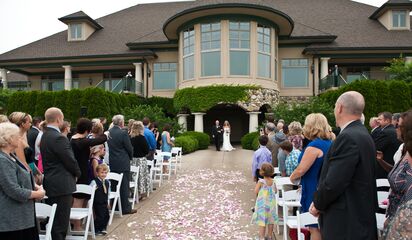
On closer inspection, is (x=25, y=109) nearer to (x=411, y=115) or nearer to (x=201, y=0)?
(x=201, y=0)

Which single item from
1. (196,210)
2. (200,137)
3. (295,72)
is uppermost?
(295,72)

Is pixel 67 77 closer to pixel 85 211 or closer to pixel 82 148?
pixel 82 148

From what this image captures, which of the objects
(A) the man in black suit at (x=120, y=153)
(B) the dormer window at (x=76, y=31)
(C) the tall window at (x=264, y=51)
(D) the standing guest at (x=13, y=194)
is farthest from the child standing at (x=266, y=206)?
(B) the dormer window at (x=76, y=31)

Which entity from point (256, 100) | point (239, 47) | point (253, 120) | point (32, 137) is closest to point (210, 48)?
point (239, 47)

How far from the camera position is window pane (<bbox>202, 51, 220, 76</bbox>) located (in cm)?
2177

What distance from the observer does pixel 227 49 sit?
70.3 ft

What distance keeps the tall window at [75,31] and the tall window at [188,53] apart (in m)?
11.2

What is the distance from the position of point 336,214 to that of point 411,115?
1.08 meters

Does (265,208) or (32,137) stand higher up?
(32,137)

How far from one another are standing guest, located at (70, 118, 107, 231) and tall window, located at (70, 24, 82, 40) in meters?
26.0

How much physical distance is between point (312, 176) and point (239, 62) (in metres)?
17.8

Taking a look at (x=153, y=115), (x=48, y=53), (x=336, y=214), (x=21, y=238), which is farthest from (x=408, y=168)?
(x=48, y=53)

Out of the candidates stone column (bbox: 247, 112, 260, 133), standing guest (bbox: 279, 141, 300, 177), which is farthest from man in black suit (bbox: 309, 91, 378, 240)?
stone column (bbox: 247, 112, 260, 133)

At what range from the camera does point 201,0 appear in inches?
875
